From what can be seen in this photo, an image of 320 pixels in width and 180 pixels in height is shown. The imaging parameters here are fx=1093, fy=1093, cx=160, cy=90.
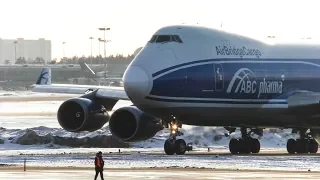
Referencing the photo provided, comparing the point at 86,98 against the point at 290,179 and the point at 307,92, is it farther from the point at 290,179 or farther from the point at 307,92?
the point at 290,179

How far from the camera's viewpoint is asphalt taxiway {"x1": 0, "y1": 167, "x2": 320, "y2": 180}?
3944 cm

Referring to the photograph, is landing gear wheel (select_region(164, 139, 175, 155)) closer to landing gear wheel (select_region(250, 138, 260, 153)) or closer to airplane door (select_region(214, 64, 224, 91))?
airplane door (select_region(214, 64, 224, 91))

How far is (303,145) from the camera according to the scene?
55.9 m

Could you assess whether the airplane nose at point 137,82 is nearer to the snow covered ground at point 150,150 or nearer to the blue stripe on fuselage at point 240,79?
the blue stripe on fuselage at point 240,79

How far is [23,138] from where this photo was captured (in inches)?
2498

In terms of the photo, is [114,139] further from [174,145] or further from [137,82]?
[137,82]

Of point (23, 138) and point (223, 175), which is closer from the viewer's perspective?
point (223, 175)

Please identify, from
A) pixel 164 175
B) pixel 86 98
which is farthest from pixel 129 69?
pixel 164 175

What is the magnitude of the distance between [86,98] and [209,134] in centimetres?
1177

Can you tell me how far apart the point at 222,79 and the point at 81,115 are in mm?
8182

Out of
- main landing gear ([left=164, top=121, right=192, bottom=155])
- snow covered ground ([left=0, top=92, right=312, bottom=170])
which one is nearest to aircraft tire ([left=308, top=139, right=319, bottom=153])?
snow covered ground ([left=0, top=92, right=312, bottom=170])

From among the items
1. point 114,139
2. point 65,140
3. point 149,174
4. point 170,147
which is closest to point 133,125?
point 170,147

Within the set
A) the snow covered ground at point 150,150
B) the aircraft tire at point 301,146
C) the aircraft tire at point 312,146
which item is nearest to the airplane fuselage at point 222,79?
the aircraft tire at point 301,146

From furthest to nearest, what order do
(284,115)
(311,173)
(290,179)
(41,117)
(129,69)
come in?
(41,117)
(284,115)
(129,69)
(311,173)
(290,179)
